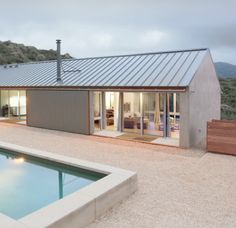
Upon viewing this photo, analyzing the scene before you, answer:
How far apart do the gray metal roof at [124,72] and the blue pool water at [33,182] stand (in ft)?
18.1

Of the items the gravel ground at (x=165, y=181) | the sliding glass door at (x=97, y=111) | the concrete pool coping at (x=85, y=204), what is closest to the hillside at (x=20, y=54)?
the sliding glass door at (x=97, y=111)

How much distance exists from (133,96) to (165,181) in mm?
6702

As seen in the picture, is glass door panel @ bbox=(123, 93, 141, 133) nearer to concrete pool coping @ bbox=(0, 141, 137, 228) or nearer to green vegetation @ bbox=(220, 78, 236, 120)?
concrete pool coping @ bbox=(0, 141, 137, 228)

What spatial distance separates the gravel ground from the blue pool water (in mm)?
1358

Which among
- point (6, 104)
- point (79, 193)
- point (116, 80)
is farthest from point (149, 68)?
point (6, 104)

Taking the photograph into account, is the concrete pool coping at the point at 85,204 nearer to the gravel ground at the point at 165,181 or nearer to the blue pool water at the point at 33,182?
the gravel ground at the point at 165,181

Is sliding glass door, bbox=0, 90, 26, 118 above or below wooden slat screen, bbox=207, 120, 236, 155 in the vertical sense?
above

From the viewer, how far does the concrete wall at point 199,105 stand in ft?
34.4

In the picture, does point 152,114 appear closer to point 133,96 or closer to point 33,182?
point 133,96

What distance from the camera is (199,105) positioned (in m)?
11.8

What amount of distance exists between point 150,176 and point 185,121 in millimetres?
3970

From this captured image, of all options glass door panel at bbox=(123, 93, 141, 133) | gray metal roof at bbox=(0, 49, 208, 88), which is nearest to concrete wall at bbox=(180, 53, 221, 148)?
gray metal roof at bbox=(0, 49, 208, 88)

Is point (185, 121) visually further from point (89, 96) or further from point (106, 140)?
point (89, 96)

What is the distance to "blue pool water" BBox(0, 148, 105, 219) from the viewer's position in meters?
5.44
